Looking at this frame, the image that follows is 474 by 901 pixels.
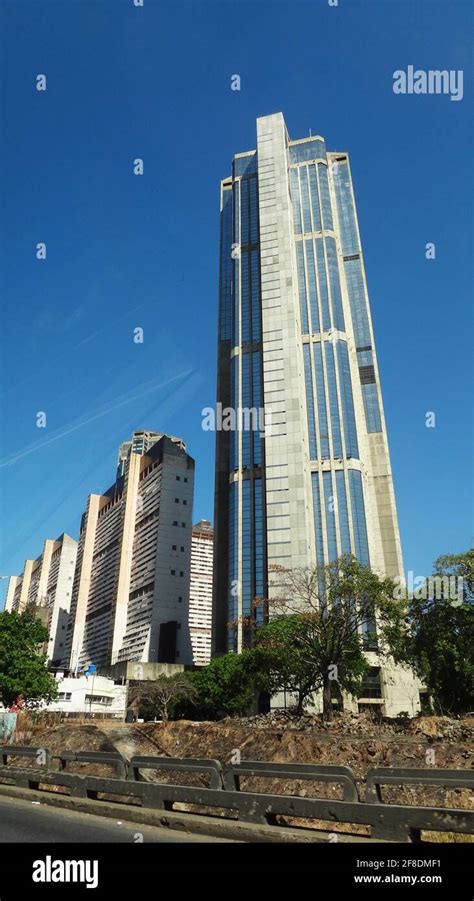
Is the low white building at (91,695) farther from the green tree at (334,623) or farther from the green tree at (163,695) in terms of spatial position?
the green tree at (334,623)

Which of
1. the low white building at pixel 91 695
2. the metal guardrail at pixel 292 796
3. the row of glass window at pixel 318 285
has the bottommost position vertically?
the low white building at pixel 91 695

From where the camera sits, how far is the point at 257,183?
476 ft

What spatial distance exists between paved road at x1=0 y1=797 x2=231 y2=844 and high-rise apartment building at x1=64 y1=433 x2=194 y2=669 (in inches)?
5232

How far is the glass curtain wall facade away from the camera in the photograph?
11106 cm

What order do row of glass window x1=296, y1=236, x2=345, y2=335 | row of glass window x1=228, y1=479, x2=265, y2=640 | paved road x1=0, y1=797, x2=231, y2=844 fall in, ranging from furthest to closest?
1. row of glass window x1=296, y1=236, x2=345, y2=335
2. row of glass window x1=228, y1=479, x2=265, y2=640
3. paved road x1=0, y1=797, x2=231, y2=844

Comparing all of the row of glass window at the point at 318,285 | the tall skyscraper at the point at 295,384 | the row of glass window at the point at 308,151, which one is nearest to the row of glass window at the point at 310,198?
the tall skyscraper at the point at 295,384

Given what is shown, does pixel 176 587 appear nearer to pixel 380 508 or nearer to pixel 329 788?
pixel 380 508

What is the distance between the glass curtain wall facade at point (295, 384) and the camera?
364ft

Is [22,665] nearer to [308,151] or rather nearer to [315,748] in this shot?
[315,748]

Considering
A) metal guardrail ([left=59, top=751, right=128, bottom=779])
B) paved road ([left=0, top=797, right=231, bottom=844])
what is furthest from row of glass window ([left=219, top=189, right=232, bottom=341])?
paved road ([left=0, top=797, right=231, bottom=844])

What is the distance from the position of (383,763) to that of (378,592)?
81.2ft

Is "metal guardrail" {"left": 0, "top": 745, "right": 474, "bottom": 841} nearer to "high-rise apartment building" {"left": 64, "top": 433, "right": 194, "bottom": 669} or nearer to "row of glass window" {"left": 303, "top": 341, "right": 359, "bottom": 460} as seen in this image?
"row of glass window" {"left": 303, "top": 341, "right": 359, "bottom": 460}

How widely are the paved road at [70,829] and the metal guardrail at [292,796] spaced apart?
625 millimetres

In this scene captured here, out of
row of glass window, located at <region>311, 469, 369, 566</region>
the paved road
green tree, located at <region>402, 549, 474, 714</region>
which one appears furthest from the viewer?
row of glass window, located at <region>311, 469, 369, 566</region>
